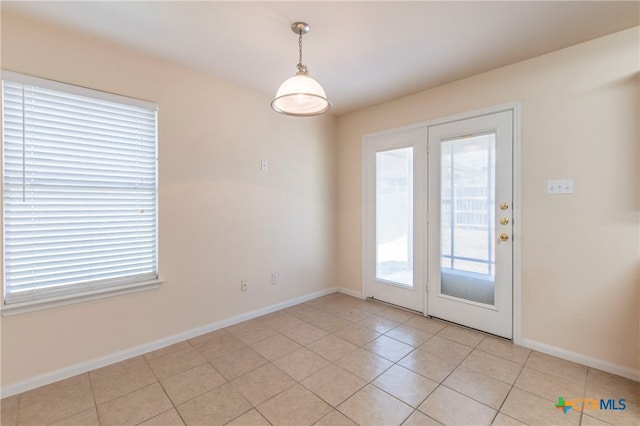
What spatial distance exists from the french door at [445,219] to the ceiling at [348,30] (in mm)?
637

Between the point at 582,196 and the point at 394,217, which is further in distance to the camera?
the point at 394,217

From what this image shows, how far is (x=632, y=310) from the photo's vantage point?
2.12m

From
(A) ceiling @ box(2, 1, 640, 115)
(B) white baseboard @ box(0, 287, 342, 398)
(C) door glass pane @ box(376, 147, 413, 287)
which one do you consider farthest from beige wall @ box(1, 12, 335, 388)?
(C) door glass pane @ box(376, 147, 413, 287)

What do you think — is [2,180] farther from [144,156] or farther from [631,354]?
[631,354]

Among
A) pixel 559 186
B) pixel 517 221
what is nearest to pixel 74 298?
pixel 517 221

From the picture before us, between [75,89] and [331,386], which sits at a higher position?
[75,89]

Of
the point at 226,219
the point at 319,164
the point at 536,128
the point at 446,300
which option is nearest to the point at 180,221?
the point at 226,219

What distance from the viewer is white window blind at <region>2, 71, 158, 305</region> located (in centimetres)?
199

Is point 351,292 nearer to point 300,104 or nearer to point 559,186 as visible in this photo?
point 559,186

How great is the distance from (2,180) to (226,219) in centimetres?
163

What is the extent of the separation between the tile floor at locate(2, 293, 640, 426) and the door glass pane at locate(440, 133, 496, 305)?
502 millimetres

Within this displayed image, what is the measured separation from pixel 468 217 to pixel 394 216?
0.90m

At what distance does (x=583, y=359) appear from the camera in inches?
90.8

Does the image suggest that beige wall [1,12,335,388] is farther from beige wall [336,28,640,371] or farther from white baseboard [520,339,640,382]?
white baseboard [520,339,640,382]
